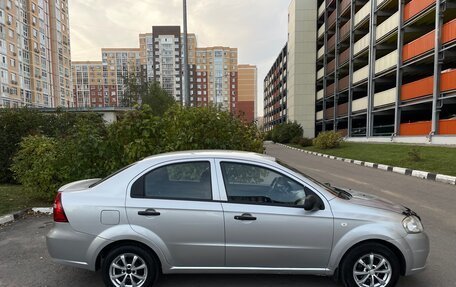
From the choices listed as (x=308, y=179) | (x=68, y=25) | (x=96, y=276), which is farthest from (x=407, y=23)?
(x=68, y=25)

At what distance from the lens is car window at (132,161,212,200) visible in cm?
317

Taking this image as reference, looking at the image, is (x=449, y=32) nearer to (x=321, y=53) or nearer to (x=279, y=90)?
(x=321, y=53)

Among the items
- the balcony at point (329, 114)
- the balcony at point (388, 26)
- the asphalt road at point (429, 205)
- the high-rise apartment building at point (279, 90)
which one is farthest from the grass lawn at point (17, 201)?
the high-rise apartment building at point (279, 90)

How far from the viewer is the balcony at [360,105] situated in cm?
2798

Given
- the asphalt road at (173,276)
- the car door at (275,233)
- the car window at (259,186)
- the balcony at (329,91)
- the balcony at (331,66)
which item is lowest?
the asphalt road at (173,276)

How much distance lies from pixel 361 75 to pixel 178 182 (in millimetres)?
29653

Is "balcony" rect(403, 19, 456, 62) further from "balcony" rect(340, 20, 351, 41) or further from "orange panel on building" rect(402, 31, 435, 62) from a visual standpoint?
"balcony" rect(340, 20, 351, 41)

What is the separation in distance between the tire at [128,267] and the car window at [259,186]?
108cm

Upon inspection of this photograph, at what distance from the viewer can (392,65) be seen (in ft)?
77.3

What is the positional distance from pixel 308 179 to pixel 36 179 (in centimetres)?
631

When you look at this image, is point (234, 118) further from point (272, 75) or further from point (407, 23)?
point (272, 75)

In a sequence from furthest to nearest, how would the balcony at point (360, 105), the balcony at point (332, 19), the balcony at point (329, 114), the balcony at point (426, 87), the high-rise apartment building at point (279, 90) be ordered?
the high-rise apartment building at point (279, 90) < the balcony at point (329, 114) < the balcony at point (332, 19) < the balcony at point (360, 105) < the balcony at point (426, 87)

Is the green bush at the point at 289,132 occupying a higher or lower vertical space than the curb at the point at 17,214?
higher

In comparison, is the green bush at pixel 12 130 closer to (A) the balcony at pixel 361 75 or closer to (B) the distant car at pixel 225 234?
(B) the distant car at pixel 225 234
